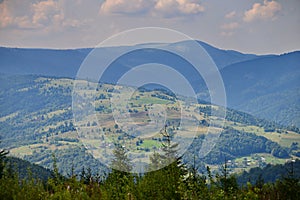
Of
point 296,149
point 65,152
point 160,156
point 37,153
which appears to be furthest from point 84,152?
point 160,156

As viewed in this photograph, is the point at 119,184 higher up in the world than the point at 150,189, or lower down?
lower down

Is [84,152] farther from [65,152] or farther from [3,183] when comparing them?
[3,183]

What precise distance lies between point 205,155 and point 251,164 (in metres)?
18.0

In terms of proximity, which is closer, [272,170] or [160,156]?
[160,156]

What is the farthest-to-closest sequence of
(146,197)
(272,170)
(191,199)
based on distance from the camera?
(272,170)
(146,197)
(191,199)

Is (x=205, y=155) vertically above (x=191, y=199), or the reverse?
(x=191, y=199)

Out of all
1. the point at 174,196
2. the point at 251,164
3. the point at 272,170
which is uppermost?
the point at 174,196

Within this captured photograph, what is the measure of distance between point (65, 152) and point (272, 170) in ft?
308

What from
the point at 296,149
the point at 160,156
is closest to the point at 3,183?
the point at 160,156

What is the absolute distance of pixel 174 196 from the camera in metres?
8.34

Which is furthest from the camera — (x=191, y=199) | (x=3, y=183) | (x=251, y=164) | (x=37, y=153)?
(x=37, y=153)

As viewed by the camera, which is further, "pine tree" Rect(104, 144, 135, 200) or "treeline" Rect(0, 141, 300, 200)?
"pine tree" Rect(104, 144, 135, 200)

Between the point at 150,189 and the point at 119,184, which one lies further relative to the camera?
the point at 119,184

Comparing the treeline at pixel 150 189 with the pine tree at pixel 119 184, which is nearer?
the treeline at pixel 150 189
